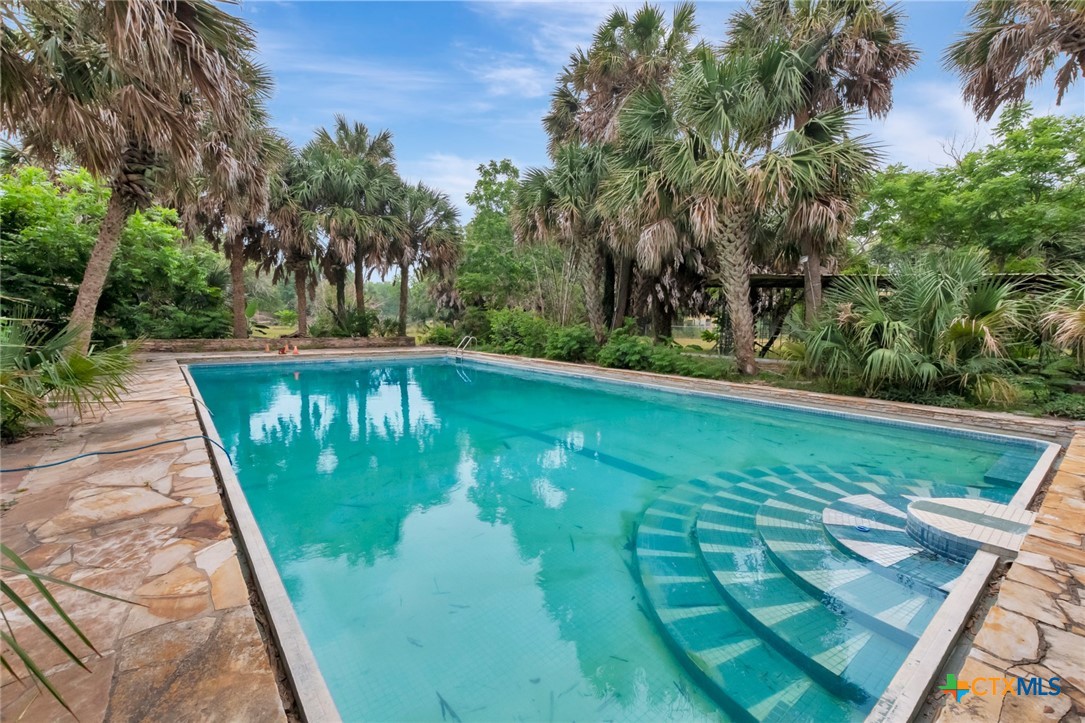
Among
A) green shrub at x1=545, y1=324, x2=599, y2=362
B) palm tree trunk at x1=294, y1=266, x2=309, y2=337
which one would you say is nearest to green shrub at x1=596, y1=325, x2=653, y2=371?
green shrub at x1=545, y1=324, x2=599, y2=362

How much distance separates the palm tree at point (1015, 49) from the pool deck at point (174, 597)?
7725mm

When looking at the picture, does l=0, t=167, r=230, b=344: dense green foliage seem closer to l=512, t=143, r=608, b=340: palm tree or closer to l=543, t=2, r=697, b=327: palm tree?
l=512, t=143, r=608, b=340: palm tree

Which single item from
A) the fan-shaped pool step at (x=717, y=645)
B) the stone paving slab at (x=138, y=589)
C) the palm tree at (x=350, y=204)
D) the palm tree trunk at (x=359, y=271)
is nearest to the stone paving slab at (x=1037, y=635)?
the fan-shaped pool step at (x=717, y=645)

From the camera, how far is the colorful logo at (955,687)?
1.63 m

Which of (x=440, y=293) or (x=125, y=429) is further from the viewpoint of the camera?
(x=440, y=293)

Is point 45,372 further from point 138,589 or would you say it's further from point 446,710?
point 446,710

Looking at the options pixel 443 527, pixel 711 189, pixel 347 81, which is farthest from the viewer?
pixel 347 81

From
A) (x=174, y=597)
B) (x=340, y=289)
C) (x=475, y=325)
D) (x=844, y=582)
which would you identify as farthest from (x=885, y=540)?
(x=340, y=289)

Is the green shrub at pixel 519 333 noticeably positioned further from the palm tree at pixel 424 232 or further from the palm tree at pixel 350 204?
the palm tree at pixel 350 204

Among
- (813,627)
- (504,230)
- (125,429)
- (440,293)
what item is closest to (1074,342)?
(813,627)

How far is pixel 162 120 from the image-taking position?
534 centimetres

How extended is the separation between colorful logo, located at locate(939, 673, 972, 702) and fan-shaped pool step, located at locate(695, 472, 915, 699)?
538 mm

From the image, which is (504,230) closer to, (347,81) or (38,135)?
(347,81)

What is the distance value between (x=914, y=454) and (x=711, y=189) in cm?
532
